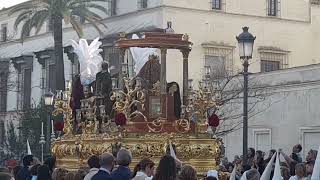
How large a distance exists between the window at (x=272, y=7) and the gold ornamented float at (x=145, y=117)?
92.6 feet

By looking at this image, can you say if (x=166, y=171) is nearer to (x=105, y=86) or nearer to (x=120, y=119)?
(x=120, y=119)

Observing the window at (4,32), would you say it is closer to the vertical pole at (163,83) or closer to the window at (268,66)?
the window at (268,66)

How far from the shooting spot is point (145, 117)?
16031 mm

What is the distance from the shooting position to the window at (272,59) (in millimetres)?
42500

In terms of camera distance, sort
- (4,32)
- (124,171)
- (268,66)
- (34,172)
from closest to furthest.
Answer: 1. (124,171)
2. (34,172)
3. (268,66)
4. (4,32)

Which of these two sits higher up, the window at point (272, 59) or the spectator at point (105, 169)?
the window at point (272, 59)

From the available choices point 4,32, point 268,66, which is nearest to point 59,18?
Answer: point 268,66

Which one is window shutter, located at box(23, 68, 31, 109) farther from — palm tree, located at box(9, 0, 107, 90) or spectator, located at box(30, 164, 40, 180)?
spectator, located at box(30, 164, 40, 180)

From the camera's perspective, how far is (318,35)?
4606 cm

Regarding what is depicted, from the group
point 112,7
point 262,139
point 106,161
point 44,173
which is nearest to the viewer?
point 106,161

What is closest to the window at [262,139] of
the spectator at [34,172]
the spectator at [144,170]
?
the spectator at [34,172]

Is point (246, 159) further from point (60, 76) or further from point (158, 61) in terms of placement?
point (60, 76)

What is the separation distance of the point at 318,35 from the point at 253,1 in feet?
15.8

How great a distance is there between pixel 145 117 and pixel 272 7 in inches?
1167
